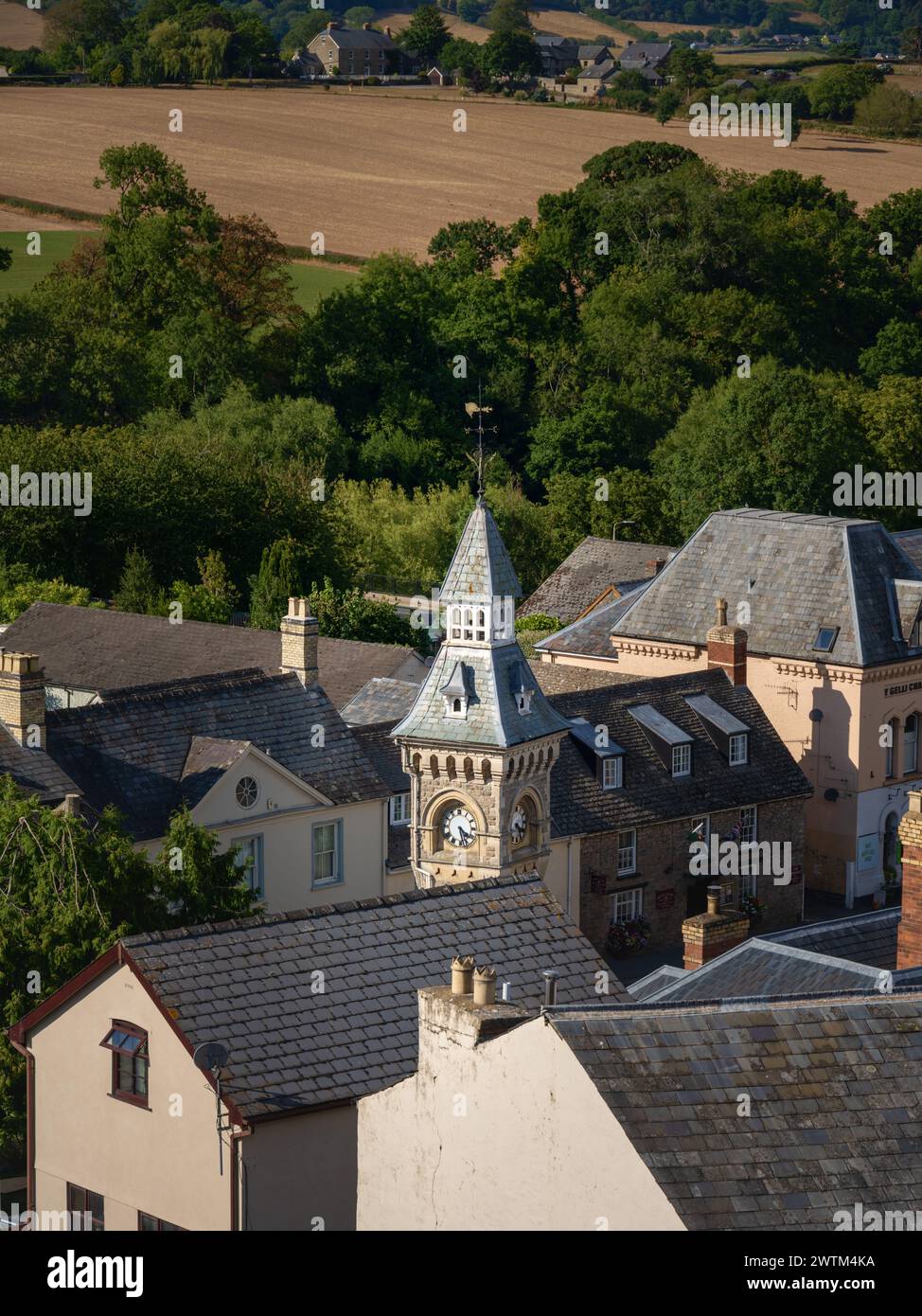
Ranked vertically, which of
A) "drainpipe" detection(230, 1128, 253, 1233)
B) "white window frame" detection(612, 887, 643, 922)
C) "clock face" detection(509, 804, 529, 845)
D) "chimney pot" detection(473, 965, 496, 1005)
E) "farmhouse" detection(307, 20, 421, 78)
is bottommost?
"white window frame" detection(612, 887, 643, 922)

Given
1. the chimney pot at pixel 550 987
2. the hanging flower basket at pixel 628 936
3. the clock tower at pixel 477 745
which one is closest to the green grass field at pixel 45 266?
the hanging flower basket at pixel 628 936

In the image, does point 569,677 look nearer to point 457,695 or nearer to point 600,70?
point 457,695

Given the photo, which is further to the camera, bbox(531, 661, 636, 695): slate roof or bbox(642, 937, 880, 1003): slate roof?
bbox(531, 661, 636, 695): slate roof

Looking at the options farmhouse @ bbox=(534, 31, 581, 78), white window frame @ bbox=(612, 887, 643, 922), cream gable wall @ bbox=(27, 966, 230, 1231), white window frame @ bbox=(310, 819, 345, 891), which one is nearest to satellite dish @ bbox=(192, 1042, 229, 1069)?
cream gable wall @ bbox=(27, 966, 230, 1231)

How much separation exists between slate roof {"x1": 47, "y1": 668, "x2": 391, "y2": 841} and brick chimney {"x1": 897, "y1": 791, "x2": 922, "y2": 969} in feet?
66.3

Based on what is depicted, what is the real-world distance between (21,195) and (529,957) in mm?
108966

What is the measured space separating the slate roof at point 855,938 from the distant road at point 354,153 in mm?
99308

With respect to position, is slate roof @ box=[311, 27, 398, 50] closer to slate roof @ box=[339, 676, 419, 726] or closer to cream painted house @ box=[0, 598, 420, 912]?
slate roof @ box=[339, 676, 419, 726]

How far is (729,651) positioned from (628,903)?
912cm

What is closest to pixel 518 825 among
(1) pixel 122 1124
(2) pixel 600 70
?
(1) pixel 122 1124

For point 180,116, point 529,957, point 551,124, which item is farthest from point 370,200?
point 529,957

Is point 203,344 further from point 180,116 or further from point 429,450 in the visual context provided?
point 180,116

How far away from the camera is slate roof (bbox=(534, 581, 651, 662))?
256 feet

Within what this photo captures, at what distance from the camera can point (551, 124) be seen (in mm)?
167750
